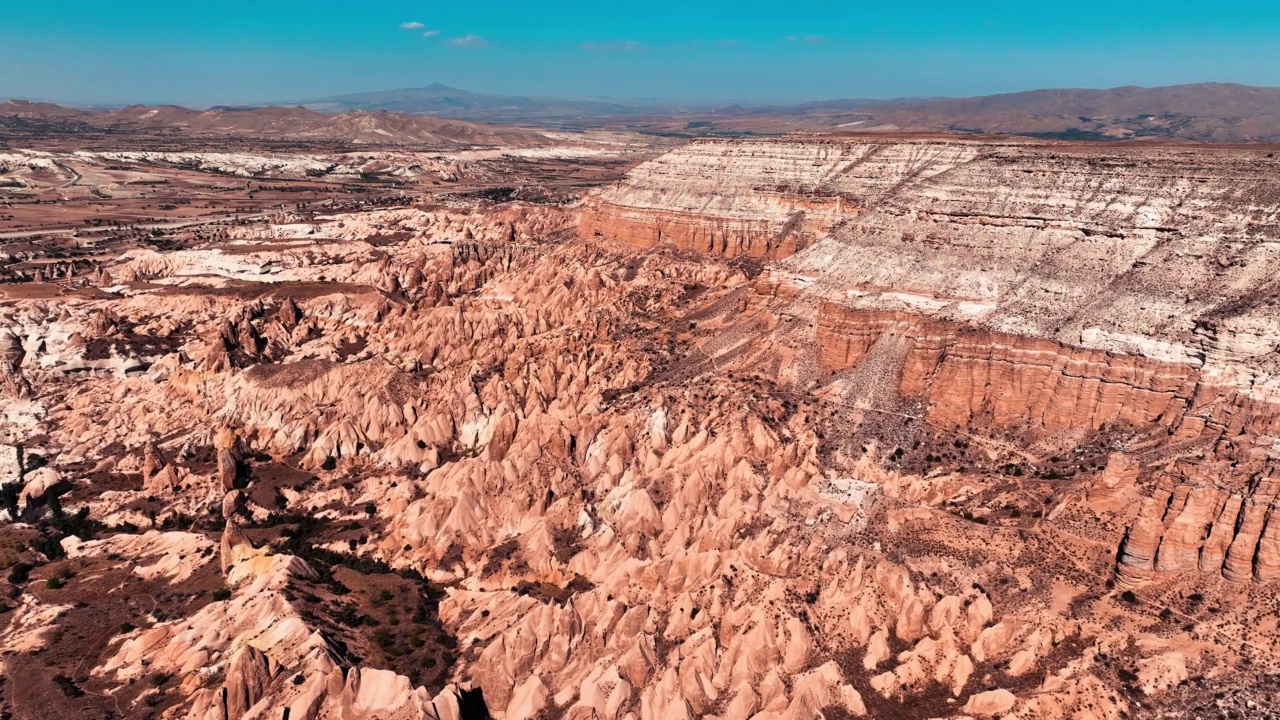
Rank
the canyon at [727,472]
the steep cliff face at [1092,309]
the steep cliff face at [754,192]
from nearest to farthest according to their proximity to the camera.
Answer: the canyon at [727,472] < the steep cliff face at [1092,309] < the steep cliff face at [754,192]

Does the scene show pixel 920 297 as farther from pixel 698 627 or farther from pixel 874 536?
pixel 698 627

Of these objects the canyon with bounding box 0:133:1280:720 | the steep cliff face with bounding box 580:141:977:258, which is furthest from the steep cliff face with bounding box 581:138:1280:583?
the steep cliff face with bounding box 580:141:977:258

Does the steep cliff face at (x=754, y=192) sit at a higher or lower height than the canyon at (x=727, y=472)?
higher

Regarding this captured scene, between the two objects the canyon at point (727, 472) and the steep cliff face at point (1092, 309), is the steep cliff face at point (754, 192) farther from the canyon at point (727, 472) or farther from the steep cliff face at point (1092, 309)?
the steep cliff face at point (1092, 309)

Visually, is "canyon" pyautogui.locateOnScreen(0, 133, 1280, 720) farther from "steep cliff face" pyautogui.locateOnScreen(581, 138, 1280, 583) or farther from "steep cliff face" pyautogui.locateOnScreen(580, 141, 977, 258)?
"steep cliff face" pyautogui.locateOnScreen(580, 141, 977, 258)

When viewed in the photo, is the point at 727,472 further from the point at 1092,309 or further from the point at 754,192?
the point at 754,192

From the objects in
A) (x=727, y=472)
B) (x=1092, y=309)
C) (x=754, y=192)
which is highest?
(x=754, y=192)

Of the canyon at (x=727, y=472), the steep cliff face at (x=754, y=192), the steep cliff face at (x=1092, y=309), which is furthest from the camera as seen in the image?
the steep cliff face at (x=754, y=192)

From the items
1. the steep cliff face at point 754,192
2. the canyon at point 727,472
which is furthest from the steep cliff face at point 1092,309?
the steep cliff face at point 754,192

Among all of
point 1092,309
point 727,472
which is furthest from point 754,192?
point 727,472

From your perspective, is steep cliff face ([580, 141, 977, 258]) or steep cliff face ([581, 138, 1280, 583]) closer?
steep cliff face ([581, 138, 1280, 583])
